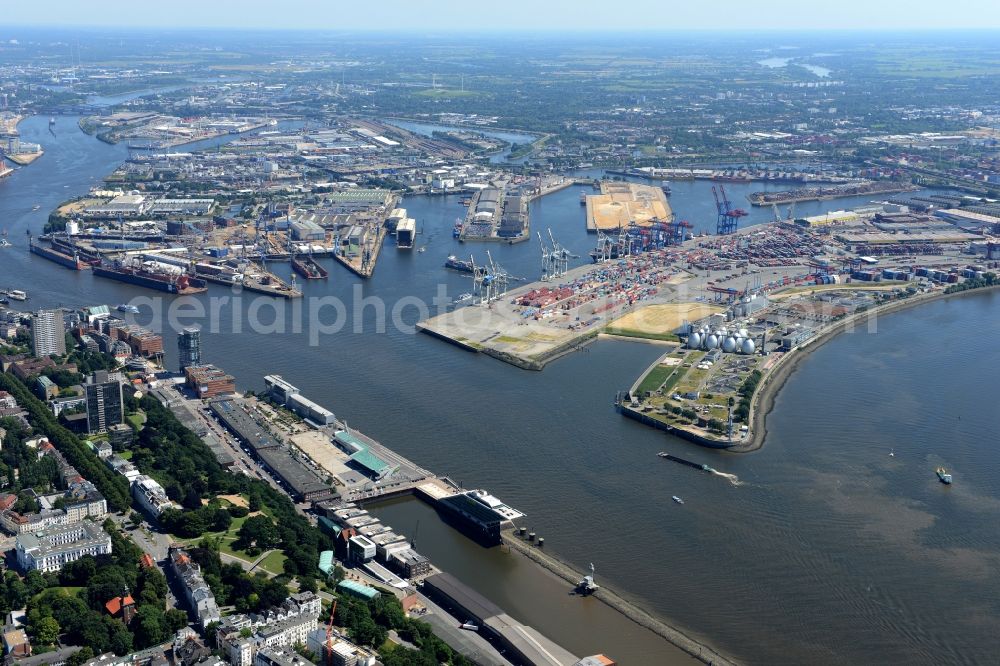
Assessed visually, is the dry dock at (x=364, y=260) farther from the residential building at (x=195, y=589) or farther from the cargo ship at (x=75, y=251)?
the residential building at (x=195, y=589)

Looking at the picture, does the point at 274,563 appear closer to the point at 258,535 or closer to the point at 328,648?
the point at 258,535

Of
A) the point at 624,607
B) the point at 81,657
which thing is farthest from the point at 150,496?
the point at 624,607

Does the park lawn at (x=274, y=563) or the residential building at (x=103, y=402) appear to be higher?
the residential building at (x=103, y=402)

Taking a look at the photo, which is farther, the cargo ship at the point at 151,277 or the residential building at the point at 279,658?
the cargo ship at the point at 151,277

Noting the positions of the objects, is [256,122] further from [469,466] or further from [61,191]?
[469,466]

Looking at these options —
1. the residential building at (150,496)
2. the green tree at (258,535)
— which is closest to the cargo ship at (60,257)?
the residential building at (150,496)

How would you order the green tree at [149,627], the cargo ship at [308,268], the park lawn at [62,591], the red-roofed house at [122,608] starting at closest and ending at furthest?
the green tree at [149,627] → the red-roofed house at [122,608] → the park lawn at [62,591] → the cargo ship at [308,268]

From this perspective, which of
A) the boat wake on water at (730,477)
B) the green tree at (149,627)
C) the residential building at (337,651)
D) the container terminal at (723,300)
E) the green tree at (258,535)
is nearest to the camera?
the residential building at (337,651)

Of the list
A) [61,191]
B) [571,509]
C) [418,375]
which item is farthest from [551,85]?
[571,509]
